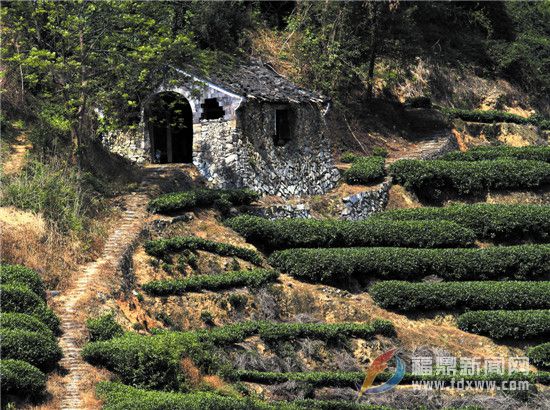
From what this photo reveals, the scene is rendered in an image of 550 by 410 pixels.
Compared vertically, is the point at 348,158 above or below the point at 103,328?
above

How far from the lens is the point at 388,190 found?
4784cm

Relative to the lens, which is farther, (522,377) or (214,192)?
(214,192)

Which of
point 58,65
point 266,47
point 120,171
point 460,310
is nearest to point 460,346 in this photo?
point 460,310

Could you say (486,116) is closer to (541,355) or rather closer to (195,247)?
(541,355)

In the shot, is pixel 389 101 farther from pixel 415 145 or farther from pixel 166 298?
pixel 166 298

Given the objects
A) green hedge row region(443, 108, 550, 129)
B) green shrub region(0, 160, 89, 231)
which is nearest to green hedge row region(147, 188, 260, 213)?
green shrub region(0, 160, 89, 231)

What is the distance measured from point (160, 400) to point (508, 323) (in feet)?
54.0

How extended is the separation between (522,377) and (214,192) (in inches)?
508

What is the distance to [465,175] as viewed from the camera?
48.9 metres

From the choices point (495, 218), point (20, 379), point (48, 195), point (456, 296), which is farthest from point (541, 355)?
point (20, 379)

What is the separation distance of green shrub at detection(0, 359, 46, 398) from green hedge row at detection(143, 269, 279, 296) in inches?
353

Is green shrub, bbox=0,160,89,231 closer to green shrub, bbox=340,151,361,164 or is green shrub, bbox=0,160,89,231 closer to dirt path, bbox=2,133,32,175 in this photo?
dirt path, bbox=2,133,32,175

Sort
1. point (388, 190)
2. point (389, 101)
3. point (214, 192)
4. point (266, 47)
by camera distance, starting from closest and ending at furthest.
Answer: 1. point (214, 192)
2. point (388, 190)
3. point (266, 47)
4. point (389, 101)

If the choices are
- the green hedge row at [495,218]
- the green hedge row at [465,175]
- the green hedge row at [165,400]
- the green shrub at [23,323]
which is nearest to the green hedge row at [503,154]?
→ the green hedge row at [465,175]
